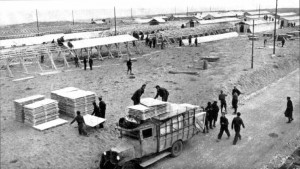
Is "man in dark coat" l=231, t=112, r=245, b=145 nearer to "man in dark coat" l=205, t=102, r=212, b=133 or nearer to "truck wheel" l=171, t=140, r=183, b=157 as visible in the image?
"man in dark coat" l=205, t=102, r=212, b=133

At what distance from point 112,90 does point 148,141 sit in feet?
35.3

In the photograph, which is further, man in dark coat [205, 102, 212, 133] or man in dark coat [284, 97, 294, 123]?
man in dark coat [284, 97, 294, 123]

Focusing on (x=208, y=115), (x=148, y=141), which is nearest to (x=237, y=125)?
(x=208, y=115)

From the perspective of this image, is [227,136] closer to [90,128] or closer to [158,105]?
[158,105]

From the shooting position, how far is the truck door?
39.3 feet

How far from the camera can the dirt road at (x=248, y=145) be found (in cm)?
1279

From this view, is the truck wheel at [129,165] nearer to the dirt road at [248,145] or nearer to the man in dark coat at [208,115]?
the dirt road at [248,145]

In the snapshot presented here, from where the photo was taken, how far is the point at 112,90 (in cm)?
2239

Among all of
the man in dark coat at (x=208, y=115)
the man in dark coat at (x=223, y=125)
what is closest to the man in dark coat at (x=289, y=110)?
the man in dark coat at (x=223, y=125)

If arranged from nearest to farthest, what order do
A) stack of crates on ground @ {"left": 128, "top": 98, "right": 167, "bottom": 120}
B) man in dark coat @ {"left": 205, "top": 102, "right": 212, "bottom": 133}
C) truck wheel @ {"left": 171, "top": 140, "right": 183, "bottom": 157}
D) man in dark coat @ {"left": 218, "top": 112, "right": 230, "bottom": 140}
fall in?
stack of crates on ground @ {"left": 128, "top": 98, "right": 167, "bottom": 120}, truck wheel @ {"left": 171, "top": 140, "right": 183, "bottom": 157}, man in dark coat @ {"left": 218, "top": 112, "right": 230, "bottom": 140}, man in dark coat @ {"left": 205, "top": 102, "right": 212, "bottom": 133}

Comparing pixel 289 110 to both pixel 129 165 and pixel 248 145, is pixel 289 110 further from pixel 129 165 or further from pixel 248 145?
pixel 129 165

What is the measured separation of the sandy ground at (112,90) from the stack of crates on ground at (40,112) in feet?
1.71

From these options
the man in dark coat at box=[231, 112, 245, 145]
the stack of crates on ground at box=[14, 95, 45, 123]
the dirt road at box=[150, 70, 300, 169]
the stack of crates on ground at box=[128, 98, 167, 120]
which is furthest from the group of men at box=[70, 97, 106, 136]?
the man in dark coat at box=[231, 112, 245, 145]

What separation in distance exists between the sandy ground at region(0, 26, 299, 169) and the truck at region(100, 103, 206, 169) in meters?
0.67
